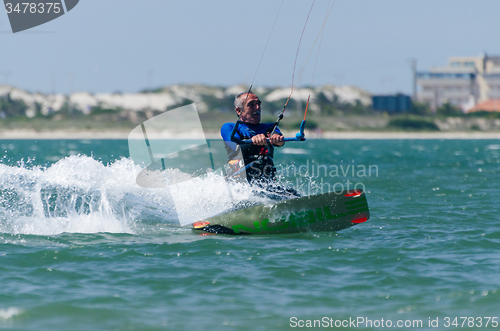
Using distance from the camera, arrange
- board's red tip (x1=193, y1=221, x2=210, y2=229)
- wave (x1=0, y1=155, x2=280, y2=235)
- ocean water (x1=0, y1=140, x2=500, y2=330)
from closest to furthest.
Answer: ocean water (x1=0, y1=140, x2=500, y2=330)
board's red tip (x1=193, y1=221, x2=210, y2=229)
wave (x1=0, y1=155, x2=280, y2=235)

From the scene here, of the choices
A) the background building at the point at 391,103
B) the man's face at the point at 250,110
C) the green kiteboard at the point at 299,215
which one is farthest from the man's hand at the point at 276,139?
the background building at the point at 391,103

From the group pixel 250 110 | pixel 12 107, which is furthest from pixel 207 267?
pixel 12 107

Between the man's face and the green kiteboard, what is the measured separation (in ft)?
4.43

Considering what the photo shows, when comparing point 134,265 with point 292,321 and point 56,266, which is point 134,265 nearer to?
point 56,266

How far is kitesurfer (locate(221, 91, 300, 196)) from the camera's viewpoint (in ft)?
29.5

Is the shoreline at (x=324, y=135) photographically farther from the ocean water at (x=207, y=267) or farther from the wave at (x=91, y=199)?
the ocean water at (x=207, y=267)

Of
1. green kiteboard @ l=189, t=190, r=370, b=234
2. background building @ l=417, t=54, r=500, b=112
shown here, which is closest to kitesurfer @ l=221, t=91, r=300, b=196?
green kiteboard @ l=189, t=190, r=370, b=234

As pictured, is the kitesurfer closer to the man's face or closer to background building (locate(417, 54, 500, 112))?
the man's face

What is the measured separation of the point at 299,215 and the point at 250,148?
1.30 m

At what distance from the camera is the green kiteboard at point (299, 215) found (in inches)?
359

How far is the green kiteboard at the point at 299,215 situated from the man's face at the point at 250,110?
1.35m

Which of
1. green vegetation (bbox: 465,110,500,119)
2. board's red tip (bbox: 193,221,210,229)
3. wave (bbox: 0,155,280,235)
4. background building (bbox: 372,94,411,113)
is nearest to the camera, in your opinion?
board's red tip (bbox: 193,221,210,229)

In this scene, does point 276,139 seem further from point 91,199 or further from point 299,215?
point 91,199

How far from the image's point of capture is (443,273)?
7.28 meters
